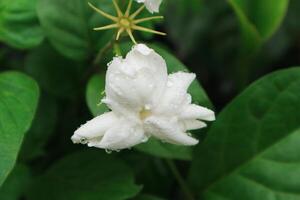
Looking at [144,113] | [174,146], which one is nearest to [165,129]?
[144,113]

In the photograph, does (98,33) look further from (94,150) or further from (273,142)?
(273,142)

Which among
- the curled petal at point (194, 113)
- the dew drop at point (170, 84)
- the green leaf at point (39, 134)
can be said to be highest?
the dew drop at point (170, 84)

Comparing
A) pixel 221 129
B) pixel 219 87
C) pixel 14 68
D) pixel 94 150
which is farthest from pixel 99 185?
pixel 219 87

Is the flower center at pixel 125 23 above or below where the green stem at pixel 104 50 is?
→ above

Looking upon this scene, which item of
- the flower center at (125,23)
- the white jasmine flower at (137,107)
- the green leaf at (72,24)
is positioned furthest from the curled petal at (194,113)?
the green leaf at (72,24)

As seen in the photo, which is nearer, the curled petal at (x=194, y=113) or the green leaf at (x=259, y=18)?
Result: the curled petal at (x=194, y=113)

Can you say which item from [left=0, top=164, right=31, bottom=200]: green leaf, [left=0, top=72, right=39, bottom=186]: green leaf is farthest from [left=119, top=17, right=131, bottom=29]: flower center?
[left=0, top=164, right=31, bottom=200]: green leaf

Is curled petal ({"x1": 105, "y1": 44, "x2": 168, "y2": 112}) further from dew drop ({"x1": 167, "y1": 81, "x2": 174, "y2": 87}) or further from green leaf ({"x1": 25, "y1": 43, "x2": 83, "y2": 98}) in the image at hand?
green leaf ({"x1": 25, "y1": 43, "x2": 83, "y2": 98})

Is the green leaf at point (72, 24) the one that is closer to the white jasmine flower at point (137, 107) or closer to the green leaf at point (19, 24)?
the green leaf at point (19, 24)
